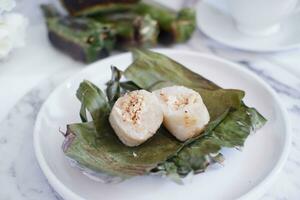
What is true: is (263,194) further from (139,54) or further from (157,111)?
(139,54)

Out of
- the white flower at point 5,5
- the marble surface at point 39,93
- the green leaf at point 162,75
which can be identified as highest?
the white flower at point 5,5

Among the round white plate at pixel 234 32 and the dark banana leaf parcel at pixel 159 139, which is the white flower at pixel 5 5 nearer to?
the dark banana leaf parcel at pixel 159 139

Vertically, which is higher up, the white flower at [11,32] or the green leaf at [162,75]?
the green leaf at [162,75]

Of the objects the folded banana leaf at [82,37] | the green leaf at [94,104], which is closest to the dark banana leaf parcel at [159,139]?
the green leaf at [94,104]


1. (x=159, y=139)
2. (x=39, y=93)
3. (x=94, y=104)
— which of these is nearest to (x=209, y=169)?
(x=159, y=139)

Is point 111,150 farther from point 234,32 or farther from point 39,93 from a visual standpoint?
point 234,32

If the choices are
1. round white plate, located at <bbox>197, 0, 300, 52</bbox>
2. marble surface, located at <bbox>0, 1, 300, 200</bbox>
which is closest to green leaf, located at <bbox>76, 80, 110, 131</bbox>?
marble surface, located at <bbox>0, 1, 300, 200</bbox>

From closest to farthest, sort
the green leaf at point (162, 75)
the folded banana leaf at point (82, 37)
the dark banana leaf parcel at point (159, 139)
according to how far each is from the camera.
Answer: the dark banana leaf parcel at point (159, 139) < the green leaf at point (162, 75) < the folded banana leaf at point (82, 37)

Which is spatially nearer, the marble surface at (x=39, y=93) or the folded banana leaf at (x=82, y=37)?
the marble surface at (x=39, y=93)
